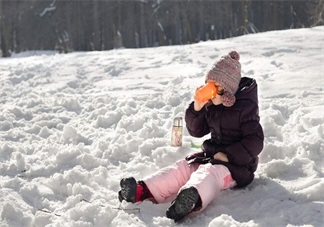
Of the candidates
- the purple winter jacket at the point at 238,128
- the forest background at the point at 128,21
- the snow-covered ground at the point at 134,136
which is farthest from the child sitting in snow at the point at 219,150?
the forest background at the point at 128,21

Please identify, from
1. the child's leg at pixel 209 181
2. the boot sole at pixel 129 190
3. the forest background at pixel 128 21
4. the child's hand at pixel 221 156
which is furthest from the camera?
the forest background at pixel 128 21

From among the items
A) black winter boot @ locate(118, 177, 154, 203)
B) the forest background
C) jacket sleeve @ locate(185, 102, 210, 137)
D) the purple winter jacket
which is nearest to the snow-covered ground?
black winter boot @ locate(118, 177, 154, 203)

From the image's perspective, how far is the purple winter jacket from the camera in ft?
10.6

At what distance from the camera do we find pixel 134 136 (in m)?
4.56

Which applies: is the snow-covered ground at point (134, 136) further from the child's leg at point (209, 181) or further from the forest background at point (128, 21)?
the forest background at point (128, 21)

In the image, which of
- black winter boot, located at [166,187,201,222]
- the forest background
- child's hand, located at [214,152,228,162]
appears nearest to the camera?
black winter boot, located at [166,187,201,222]

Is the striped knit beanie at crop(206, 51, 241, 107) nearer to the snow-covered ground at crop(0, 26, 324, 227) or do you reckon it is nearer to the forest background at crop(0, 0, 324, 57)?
the snow-covered ground at crop(0, 26, 324, 227)

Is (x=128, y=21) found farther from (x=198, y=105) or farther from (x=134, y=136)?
(x=198, y=105)

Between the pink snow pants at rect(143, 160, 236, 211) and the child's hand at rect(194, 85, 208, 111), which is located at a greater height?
the child's hand at rect(194, 85, 208, 111)

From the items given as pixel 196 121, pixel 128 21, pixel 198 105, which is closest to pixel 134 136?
pixel 196 121

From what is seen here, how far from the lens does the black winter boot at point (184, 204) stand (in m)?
2.77

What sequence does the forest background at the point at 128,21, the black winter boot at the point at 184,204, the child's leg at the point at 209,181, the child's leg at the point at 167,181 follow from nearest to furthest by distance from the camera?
the black winter boot at the point at 184,204
the child's leg at the point at 209,181
the child's leg at the point at 167,181
the forest background at the point at 128,21

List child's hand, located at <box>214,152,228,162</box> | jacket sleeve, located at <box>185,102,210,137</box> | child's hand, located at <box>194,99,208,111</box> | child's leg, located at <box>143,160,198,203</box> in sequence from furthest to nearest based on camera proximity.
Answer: jacket sleeve, located at <box>185,102,210,137</box> < child's hand, located at <box>194,99,208,111</box> < child's hand, located at <box>214,152,228,162</box> < child's leg, located at <box>143,160,198,203</box>

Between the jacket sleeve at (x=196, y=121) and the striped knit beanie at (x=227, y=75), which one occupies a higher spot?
the striped knit beanie at (x=227, y=75)
